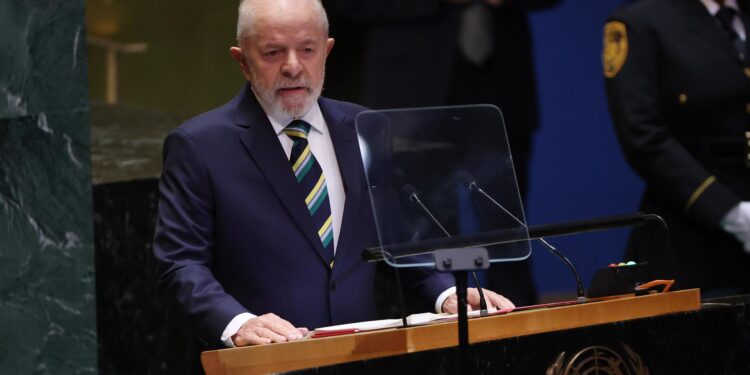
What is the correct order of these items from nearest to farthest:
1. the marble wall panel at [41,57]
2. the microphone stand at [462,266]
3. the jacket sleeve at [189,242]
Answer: the microphone stand at [462,266], the jacket sleeve at [189,242], the marble wall panel at [41,57]

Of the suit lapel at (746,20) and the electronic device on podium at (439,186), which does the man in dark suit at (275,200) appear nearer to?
the electronic device on podium at (439,186)

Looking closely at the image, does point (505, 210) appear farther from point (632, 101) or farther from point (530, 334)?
point (632, 101)

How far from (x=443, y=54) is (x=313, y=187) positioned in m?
2.27

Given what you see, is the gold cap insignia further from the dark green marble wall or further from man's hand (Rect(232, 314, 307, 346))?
man's hand (Rect(232, 314, 307, 346))

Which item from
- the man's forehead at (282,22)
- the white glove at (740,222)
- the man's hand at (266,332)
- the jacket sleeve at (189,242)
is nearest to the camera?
the man's hand at (266,332)

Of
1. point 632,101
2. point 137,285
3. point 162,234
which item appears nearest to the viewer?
point 162,234

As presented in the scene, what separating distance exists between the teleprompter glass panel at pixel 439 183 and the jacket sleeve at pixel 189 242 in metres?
0.41

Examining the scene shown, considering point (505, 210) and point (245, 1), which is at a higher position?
point (245, 1)

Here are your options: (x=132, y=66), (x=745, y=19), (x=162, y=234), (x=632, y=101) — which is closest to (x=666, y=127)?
(x=632, y=101)

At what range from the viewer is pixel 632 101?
410cm

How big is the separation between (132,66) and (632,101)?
2.05 m

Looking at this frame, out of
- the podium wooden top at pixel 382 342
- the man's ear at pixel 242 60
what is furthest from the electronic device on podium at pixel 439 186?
the man's ear at pixel 242 60

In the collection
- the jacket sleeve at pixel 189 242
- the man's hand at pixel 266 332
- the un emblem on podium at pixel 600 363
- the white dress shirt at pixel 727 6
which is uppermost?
the white dress shirt at pixel 727 6

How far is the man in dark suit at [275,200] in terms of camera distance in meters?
3.03
